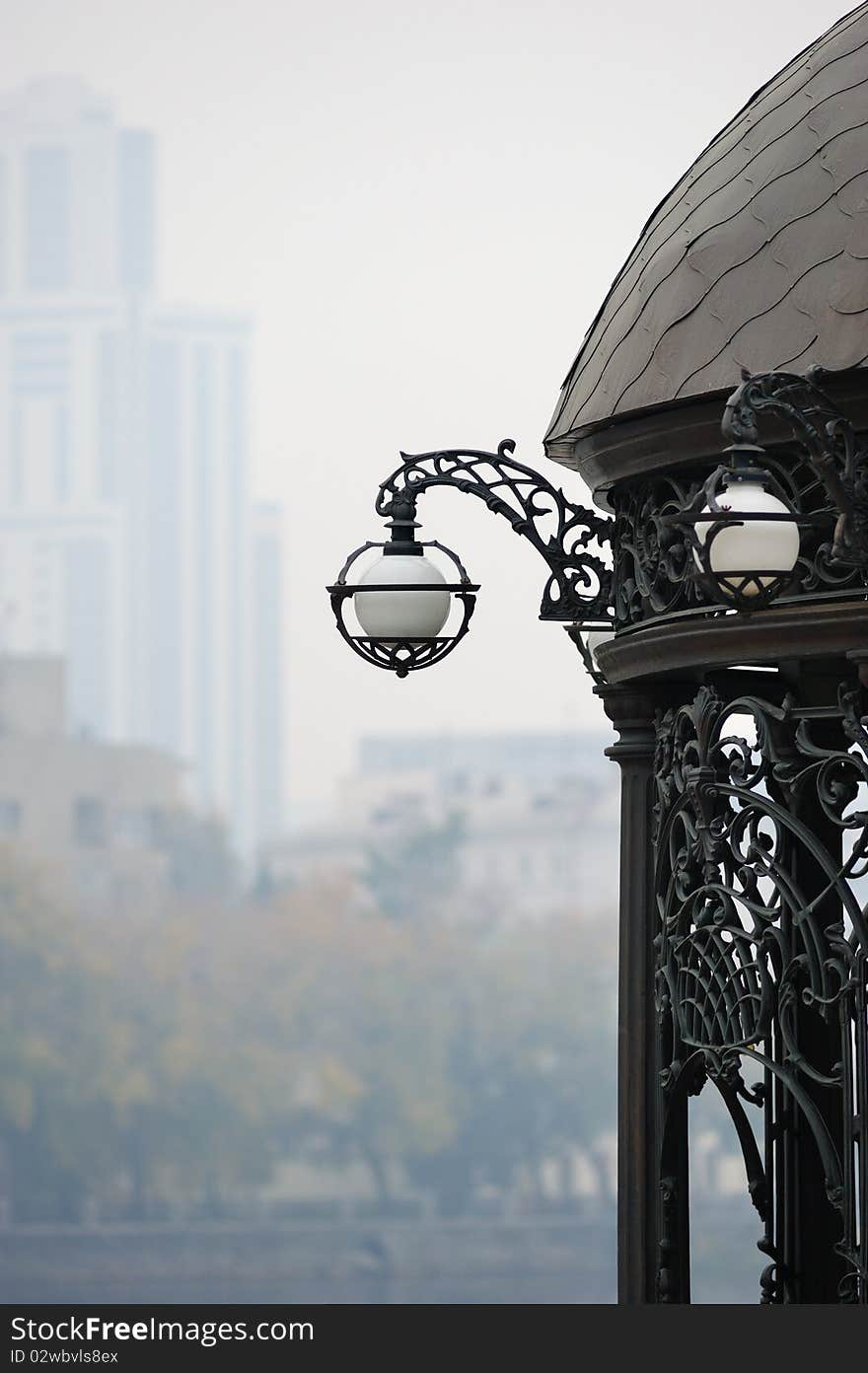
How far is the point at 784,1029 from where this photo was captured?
5.50 meters

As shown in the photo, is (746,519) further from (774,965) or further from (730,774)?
(774,965)

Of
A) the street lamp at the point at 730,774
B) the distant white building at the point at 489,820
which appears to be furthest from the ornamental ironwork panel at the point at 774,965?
the distant white building at the point at 489,820

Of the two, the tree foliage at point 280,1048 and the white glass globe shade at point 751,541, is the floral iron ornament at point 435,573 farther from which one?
the tree foliage at point 280,1048

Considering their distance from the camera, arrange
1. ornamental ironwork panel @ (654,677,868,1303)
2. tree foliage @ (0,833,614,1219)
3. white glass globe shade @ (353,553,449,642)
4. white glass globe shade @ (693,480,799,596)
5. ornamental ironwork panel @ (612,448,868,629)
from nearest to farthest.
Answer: white glass globe shade @ (693,480,799,596) < ornamental ironwork panel @ (612,448,868,629) < ornamental ironwork panel @ (654,677,868,1303) < white glass globe shade @ (353,553,449,642) < tree foliage @ (0,833,614,1219)

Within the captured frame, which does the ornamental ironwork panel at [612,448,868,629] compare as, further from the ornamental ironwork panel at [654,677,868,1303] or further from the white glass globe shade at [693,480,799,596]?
the ornamental ironwork panel at [654,677,868,1303]

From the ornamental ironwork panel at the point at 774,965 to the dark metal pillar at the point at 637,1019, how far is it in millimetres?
62

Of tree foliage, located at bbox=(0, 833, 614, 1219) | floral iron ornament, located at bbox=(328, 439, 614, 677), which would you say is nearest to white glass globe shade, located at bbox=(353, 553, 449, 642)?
floral iron ornament, located at bbox=(328, 439, 614, 677)

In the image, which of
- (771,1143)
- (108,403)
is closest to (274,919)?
(108,403)

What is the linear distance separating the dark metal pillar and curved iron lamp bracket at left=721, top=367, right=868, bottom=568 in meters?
1.45

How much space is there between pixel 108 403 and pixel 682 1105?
228 ft

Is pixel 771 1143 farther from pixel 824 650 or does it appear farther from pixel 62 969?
pixel 62 969

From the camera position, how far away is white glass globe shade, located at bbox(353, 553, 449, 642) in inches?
231

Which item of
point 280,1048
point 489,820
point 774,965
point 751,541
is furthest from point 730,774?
point 489,820

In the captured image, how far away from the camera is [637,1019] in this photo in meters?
6.32
